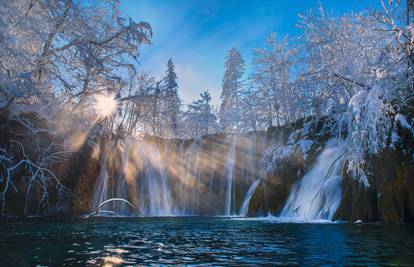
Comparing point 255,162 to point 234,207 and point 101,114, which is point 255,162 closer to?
point 234,207

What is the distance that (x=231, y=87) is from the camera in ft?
161

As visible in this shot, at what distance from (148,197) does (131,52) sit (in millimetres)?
13820

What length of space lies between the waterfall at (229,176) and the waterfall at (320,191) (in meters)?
8.24

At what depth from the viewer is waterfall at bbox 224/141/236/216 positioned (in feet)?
87.1

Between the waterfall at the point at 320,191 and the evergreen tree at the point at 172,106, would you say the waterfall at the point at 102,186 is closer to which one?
the waterfall at the point at 320,191

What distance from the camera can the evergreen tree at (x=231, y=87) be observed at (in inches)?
1866

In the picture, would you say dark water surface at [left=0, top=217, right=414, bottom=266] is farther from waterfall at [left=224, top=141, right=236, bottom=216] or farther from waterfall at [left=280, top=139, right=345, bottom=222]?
waterfall at [left=224, top=141, right=236, bottom=216]

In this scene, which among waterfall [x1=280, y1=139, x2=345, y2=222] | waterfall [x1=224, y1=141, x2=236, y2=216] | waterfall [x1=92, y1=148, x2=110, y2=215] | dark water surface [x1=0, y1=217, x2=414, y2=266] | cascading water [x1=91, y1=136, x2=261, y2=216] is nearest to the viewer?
dark water surface [x1=0, y1=217, x2=414, y2=266]

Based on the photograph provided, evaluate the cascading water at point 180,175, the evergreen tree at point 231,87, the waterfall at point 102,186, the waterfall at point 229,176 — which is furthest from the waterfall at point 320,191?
the evergreen tree at point 231,87

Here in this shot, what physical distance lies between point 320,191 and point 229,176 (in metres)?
13.5

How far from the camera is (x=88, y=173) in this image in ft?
74.7

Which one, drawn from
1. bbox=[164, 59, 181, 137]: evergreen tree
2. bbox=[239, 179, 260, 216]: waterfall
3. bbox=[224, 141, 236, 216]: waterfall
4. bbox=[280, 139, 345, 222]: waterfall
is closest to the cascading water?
bbox=[224, 141, 236, 216]: waterfall

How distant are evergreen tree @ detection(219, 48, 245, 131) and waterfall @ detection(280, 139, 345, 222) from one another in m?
27.6

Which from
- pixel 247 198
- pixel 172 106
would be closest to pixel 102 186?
pixel 247 198
